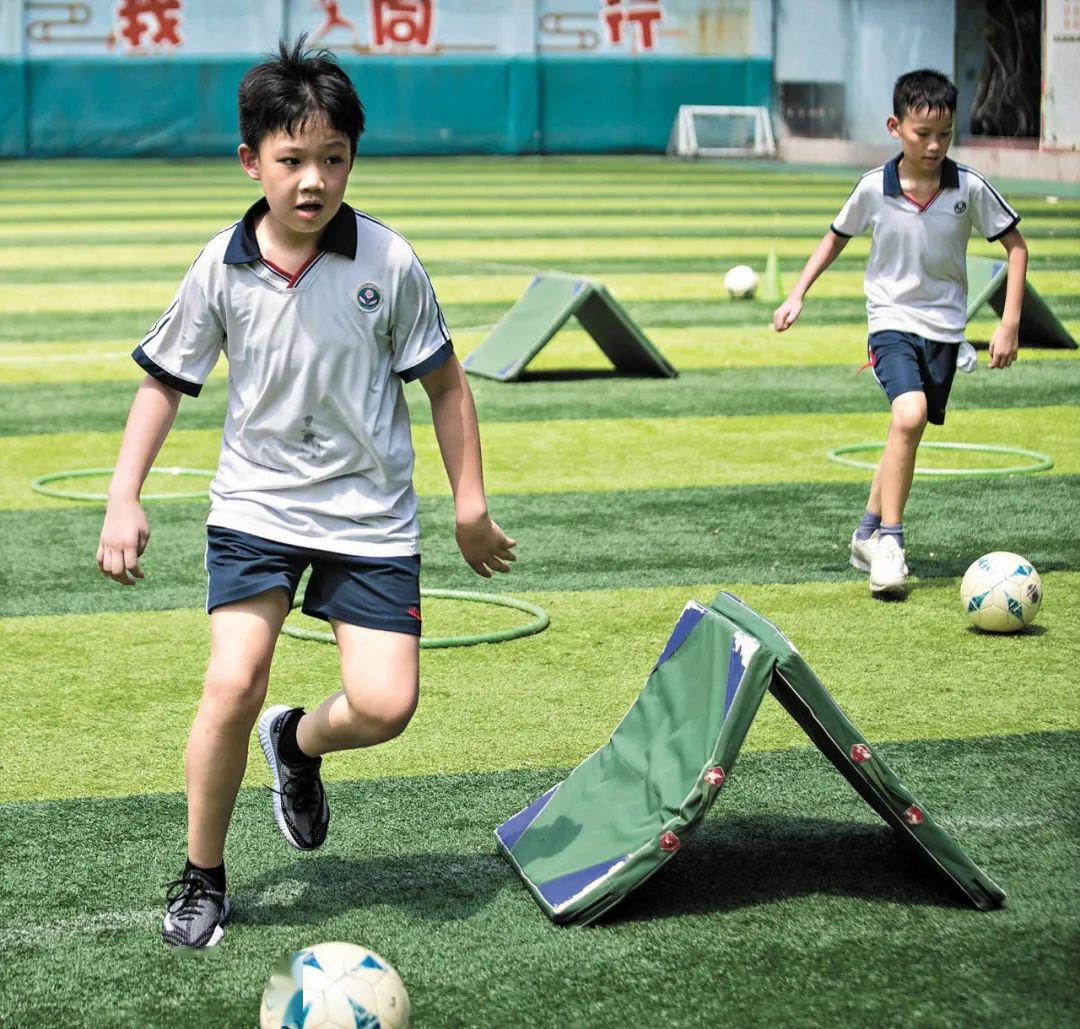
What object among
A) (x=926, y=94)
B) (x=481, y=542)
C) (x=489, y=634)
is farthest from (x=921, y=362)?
(x=481, y=542)

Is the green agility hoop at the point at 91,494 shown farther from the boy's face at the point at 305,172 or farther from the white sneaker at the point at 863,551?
the boy's face at the point at 305,172

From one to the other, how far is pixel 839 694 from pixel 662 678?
4.69 ft

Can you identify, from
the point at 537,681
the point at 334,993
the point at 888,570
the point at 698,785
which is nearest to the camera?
the point at 334,993

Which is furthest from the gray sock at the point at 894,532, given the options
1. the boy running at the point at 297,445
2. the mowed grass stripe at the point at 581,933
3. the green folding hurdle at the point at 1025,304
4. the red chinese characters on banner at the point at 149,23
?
the red chinese characters on banner at the point at 149,23

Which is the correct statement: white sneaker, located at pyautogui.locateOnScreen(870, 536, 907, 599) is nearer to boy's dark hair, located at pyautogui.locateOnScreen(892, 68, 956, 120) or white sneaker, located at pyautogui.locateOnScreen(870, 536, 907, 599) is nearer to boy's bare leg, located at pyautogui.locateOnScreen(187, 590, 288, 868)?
boy's dark hair, located at pyautogui.locateOnScreen(892, 68, 956, 120)

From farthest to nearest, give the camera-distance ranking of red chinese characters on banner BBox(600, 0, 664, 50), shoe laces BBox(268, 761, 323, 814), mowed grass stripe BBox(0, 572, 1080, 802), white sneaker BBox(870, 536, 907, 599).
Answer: red chinese characters on banner BBox(600, 0, 664, 50) < white sneaker BBox(870, 536, 907, 599) < mowed grass stripe BBox(0, 572, 1080, 802) < shoe laces BBox(268, 761, 323, 814)

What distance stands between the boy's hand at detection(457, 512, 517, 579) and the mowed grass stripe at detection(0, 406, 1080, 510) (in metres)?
4.95

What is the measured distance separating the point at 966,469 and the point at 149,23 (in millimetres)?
37051

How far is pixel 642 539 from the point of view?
26.3ft

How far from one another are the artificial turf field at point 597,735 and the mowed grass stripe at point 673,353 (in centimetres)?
32

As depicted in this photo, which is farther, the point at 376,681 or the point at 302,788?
the point at 302,788

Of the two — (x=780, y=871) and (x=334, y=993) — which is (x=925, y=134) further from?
(x=334, y=993)

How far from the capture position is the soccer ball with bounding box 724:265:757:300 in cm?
1756

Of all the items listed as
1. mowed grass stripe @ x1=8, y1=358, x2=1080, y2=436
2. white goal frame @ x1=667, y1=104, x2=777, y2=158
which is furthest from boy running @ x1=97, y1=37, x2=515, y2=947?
white goal frame @ x1=667, y1=104, x2=777, y2=158
